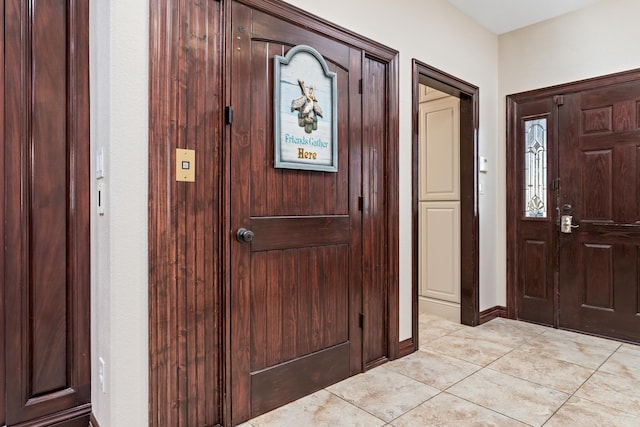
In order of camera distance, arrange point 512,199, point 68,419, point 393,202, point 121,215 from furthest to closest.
Result: point 512,199
point 393,202
point 68,419
point 121,215

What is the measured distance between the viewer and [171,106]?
1.70 meters

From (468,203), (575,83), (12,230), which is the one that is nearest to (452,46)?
(575,83)

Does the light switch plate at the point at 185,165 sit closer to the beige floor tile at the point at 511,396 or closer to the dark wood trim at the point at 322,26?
the dark wood trim at the point at 322,26

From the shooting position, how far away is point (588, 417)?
1.98m

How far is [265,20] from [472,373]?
2561 mm

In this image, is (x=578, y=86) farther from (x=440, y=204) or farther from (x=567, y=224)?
(x=440, y=204)

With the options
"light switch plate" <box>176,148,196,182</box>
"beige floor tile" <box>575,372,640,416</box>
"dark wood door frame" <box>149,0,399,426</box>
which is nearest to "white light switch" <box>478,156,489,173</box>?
"beige floor tile" <box>575,372,640,416</box>

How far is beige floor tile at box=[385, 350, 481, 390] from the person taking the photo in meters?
2.43

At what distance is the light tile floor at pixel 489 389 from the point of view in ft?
6.47

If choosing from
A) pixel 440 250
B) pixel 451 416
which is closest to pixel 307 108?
pixel 451 416

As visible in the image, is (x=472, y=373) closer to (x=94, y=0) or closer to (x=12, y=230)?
(x=12, y=230)

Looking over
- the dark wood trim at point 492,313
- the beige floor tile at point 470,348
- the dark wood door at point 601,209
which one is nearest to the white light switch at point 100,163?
the beige floor tile at point 470,348

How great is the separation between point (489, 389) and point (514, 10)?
3174 mm

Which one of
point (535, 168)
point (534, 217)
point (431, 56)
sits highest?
point (431, 56)
